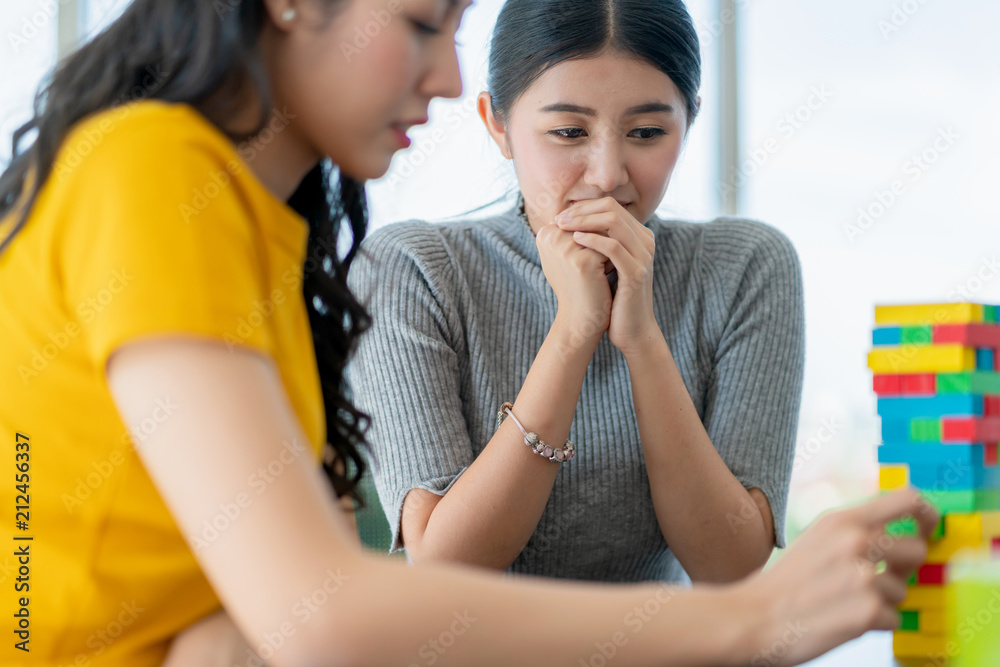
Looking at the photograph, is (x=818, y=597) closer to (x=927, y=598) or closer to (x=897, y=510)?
(x=897, y=510)

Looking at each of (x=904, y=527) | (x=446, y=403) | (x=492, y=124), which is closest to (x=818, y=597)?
(x=904, y=527)

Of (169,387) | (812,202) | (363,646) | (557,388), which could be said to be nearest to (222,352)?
(169,387)

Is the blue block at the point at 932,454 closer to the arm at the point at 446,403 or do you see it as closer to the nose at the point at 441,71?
the arm at the point at 446,403

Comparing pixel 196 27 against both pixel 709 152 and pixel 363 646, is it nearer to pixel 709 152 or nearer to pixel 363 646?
pixel 363 646

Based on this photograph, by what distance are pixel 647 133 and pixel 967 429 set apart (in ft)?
1.87

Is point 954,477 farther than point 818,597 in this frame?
Yes

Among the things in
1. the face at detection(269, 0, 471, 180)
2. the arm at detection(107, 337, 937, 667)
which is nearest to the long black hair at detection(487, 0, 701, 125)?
the face at detection(269, 0, 471, 180)

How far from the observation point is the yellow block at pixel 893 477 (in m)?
1.05

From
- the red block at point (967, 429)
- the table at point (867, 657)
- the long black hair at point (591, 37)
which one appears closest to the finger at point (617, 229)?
the long black hair at point (591, 37)

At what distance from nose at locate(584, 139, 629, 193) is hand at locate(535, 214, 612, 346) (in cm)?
9

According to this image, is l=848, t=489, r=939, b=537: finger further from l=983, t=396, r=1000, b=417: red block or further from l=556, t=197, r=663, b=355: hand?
l=556, t=197, r=663, b=355: hand

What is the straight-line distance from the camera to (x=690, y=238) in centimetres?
150

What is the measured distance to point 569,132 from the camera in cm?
126

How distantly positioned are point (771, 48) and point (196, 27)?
2986mm
